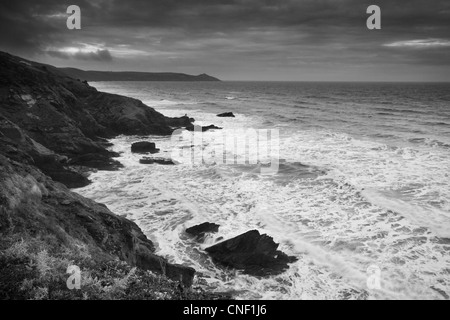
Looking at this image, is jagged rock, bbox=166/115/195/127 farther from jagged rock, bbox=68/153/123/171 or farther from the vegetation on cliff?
the vegetation on cliff

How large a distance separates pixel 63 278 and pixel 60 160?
15845 millimetres

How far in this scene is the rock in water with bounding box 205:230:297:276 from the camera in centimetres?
1198

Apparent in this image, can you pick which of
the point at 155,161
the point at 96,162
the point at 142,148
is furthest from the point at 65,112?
the point at 155,161

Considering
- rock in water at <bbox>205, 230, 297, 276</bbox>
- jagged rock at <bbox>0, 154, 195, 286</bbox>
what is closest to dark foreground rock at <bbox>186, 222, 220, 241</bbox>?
rock in water at <bbox>205, 230, 297, 276</bbox>

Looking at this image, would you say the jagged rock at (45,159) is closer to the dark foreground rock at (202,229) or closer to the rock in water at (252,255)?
the dark foreground rock at (202,229)

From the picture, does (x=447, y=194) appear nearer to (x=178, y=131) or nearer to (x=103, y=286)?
(x=103, y=286)

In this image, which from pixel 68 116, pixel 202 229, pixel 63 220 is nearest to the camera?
pixel 63 220

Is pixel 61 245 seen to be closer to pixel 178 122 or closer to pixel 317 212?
pixel 317 212

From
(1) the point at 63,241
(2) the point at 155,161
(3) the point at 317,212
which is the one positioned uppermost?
(2) the point at 155,161

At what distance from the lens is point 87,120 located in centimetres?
3391

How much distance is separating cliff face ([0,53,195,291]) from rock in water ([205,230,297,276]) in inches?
92.1

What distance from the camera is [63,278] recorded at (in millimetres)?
6395

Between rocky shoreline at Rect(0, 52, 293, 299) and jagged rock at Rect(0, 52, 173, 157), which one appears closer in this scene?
rocky shoreline at Rect(0, 52, 293, 299)
